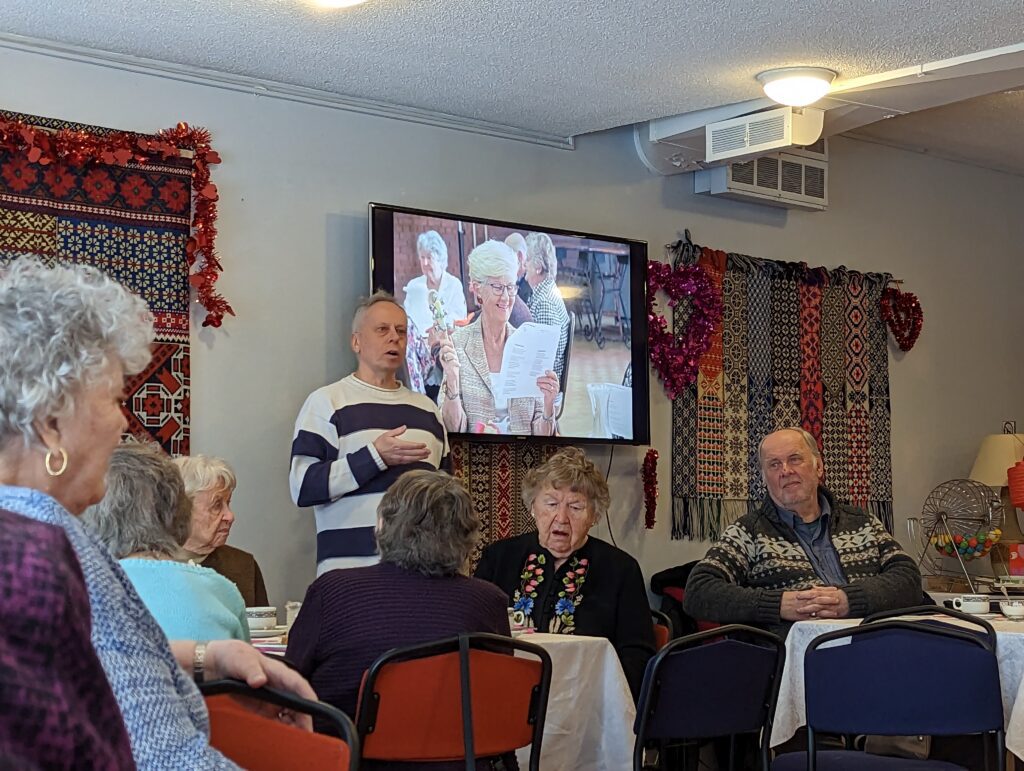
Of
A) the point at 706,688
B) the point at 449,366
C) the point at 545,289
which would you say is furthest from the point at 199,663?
the point at 545,289

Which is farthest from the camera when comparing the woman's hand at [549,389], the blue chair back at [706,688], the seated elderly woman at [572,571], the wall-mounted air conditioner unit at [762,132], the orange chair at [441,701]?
the woman's hand at [549,389]

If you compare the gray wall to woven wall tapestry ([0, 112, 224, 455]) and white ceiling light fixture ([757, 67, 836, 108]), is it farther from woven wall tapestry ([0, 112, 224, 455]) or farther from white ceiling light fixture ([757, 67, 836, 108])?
white ceiling light fixture ([757, 67, 836, 108])

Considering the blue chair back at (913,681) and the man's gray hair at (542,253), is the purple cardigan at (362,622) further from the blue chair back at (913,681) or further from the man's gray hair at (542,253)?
the man's gray hair at (542,253)

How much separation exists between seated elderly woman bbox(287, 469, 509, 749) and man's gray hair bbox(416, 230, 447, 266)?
2.52 metres

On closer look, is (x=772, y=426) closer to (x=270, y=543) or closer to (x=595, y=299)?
(x=595, y=299)

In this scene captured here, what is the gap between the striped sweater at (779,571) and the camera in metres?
4.10

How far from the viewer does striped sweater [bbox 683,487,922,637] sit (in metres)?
4.10

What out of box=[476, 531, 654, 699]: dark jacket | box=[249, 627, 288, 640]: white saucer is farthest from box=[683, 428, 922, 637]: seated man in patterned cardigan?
box=[249, 627, 288, 640]: white saucer

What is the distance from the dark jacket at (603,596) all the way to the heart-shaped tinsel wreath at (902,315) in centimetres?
340

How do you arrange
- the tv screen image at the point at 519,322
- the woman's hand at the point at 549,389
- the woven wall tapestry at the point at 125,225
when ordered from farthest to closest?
the woman's hand at the point at 549,389
the tv screen image at the point at 519,322
the woven wall tapestry at the point at 125,225

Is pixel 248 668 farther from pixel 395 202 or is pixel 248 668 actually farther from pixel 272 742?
pixel 395 202

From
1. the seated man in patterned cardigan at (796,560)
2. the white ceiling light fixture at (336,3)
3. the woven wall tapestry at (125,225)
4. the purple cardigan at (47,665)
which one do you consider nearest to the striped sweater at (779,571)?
the seated man in patterned cardigan at (796,560)

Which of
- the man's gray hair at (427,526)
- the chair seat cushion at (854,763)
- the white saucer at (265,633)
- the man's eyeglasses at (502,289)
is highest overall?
the man's eyeglasses at (502,289)

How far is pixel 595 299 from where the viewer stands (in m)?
5.91
